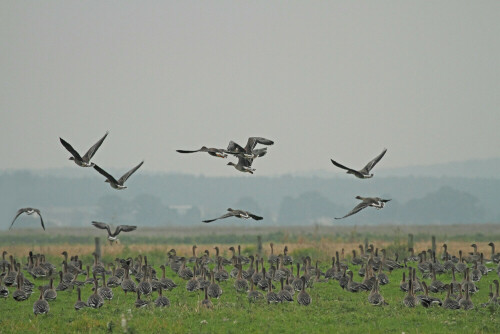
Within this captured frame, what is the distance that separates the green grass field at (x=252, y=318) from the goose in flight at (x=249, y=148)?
4367 mm

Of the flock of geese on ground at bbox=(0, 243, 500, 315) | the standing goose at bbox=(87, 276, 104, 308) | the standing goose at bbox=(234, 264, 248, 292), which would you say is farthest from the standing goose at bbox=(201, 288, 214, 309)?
the standing goose at bbox=(234, 264, 248, 292)

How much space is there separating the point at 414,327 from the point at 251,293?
21.1ft

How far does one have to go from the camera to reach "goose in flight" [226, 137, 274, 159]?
20.4m

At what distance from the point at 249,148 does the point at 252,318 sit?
455cm

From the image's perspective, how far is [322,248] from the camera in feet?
138

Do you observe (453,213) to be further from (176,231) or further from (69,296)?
(69,296)

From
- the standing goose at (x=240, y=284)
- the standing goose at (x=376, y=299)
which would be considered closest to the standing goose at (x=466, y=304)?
the standing goose at (x=376, y=299)

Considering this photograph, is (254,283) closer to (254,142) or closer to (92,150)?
(254,142)

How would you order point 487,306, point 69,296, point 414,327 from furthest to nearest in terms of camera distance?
point 69,296 → point 487,306 → point 414,327

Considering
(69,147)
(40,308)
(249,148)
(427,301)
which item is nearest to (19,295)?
(40,308)

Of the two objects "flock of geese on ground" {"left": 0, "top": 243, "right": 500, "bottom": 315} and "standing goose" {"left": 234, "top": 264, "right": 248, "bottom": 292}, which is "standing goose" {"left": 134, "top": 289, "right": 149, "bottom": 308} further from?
"standing goose" {"left": 234, "top": 264, "right": 248, "bottom": 292}

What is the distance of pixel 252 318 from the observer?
2059cm

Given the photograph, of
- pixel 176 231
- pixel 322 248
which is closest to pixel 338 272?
pixel 322 248

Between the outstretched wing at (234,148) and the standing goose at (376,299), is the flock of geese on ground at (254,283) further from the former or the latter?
the outstretched wing at (234,148)
